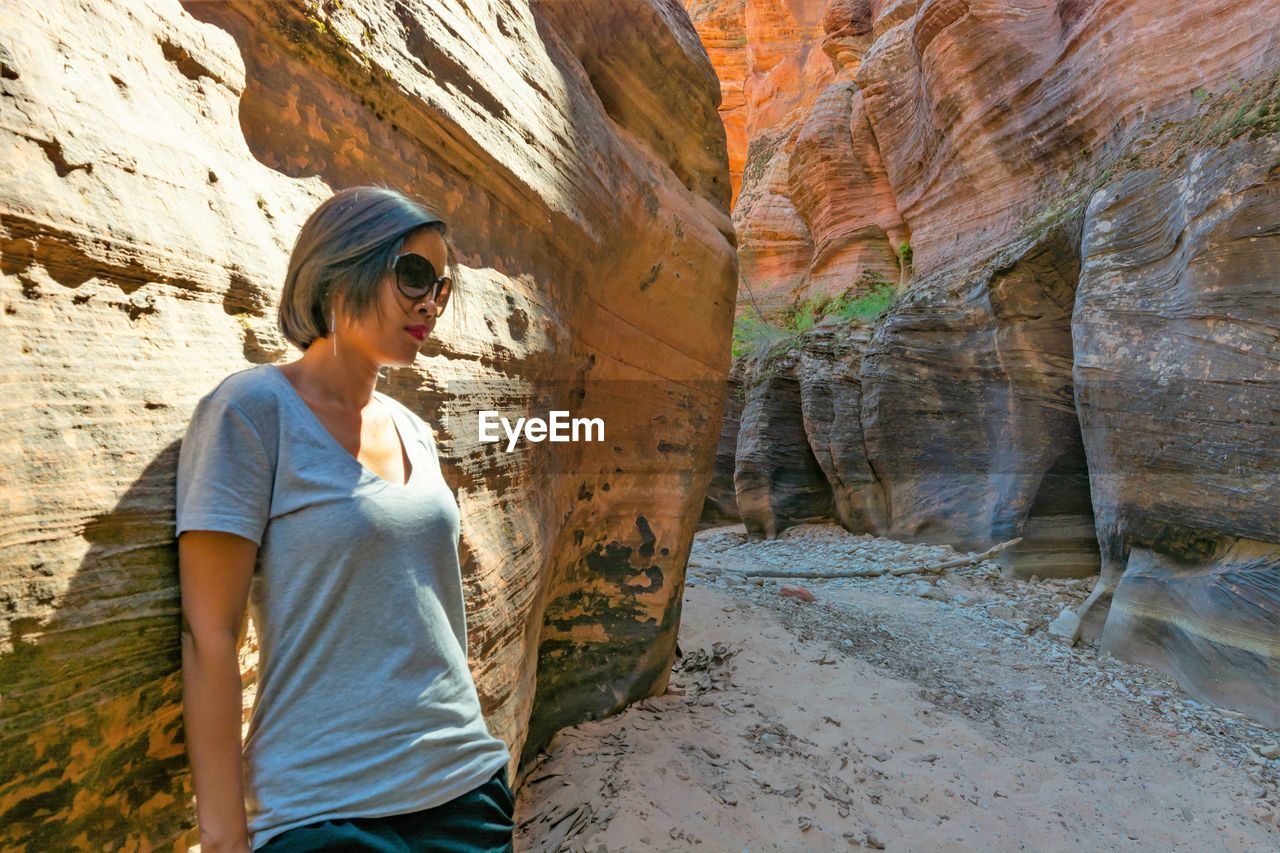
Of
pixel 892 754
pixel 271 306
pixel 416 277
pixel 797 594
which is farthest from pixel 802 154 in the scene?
pixel 416 277

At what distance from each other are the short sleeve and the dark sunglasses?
33 centimetres

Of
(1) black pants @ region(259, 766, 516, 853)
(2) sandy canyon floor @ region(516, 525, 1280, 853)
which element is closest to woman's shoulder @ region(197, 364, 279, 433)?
(1) black pants @ region(259, 766, 516, 853)

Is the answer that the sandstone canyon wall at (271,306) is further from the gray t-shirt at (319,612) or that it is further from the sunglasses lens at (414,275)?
the sunglasses lens at (414,275)

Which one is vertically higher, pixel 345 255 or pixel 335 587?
pixel 345 255

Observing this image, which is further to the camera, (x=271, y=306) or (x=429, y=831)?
(x=271, y=306)

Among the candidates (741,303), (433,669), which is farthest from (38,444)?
(741,303)

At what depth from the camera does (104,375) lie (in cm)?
111

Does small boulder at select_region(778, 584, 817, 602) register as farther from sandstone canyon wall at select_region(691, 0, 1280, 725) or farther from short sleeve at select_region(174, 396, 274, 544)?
short sleeve at select_region(174, 396, 274, 544)

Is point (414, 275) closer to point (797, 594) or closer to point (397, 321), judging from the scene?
point (397, 321)

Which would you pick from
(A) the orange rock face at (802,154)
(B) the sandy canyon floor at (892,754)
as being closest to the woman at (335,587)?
(B) the sandy canyon floor at (892,754)

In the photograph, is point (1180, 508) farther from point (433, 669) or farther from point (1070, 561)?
point (433, 669)

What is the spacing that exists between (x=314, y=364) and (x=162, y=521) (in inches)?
13.1

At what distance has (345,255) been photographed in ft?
3.80

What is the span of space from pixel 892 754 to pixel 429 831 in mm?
3498
